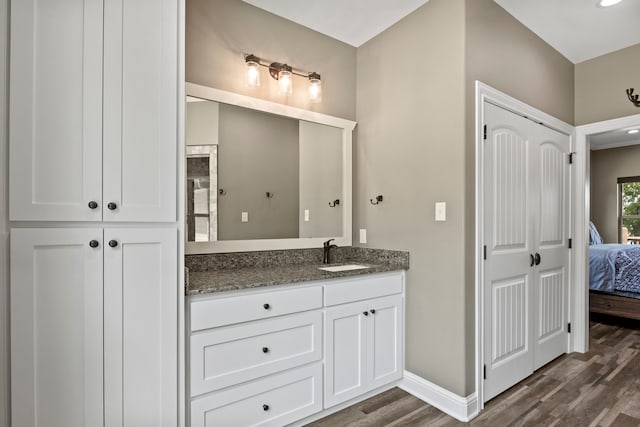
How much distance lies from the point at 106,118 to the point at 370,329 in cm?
188

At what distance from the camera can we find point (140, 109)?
1494mm

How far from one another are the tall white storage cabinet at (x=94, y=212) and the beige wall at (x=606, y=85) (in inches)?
130

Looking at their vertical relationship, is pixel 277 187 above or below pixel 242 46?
below

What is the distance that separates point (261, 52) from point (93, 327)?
1.96m

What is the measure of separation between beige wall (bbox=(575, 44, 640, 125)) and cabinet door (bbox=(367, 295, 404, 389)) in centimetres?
238

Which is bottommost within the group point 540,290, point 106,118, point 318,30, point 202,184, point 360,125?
point 540,290

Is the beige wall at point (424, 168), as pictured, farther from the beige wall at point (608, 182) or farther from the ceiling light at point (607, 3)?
the beige wall at point (608, 182)

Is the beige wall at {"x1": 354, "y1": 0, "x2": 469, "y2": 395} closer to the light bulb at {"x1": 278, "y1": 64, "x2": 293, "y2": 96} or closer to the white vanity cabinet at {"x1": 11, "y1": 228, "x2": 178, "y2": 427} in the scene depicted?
the light bulb at {"x1": 278, "y1": 64, "x2": 293, "y2": 96}

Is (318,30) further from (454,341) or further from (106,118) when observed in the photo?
(454,341)

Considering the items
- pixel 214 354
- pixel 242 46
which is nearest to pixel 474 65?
pixel 242 46

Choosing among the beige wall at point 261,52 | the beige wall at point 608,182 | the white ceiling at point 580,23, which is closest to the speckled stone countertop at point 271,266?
the beige wall at point 261,52

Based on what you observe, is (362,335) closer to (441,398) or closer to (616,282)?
(441,398)

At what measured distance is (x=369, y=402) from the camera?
2.25 metres

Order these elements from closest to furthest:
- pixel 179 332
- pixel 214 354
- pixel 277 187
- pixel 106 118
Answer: pixel 106 118 < pixel 179 332 < pixel 214 354 < pixel 277 187
